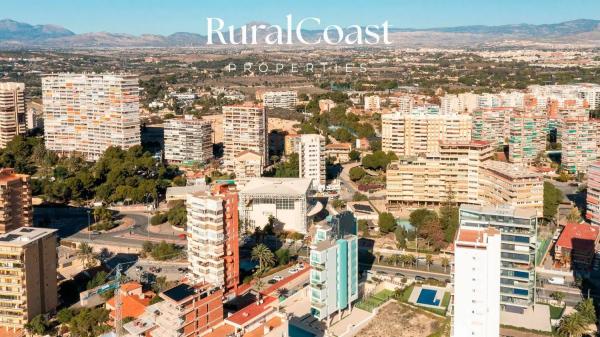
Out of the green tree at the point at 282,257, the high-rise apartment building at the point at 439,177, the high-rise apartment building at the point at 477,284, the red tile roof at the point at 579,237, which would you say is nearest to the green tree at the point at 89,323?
the green tree at the point at 282,257

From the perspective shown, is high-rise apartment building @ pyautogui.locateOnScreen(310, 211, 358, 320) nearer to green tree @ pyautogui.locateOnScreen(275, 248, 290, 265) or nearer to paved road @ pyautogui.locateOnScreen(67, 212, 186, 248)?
green tree @ pyautogui.locateOnScreen(275, 248, 290, 265)

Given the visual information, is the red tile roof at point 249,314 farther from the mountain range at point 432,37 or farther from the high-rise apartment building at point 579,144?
the mountain range at point 432,37

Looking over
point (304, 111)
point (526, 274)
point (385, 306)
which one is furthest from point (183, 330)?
point (304, 111)

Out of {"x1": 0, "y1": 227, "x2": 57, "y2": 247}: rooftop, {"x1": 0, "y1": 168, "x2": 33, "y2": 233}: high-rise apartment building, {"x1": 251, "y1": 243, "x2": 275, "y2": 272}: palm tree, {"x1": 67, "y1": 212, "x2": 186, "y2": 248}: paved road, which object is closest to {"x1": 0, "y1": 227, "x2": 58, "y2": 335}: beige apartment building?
{"x1": 0, "y1": 227, "x2": 57, "y2": 247}: rooftop

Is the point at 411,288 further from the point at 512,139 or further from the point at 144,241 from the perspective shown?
the point at 512,139

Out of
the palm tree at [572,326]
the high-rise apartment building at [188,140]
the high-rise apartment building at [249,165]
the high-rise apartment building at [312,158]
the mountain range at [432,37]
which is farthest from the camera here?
the mountain range at [432,37]
